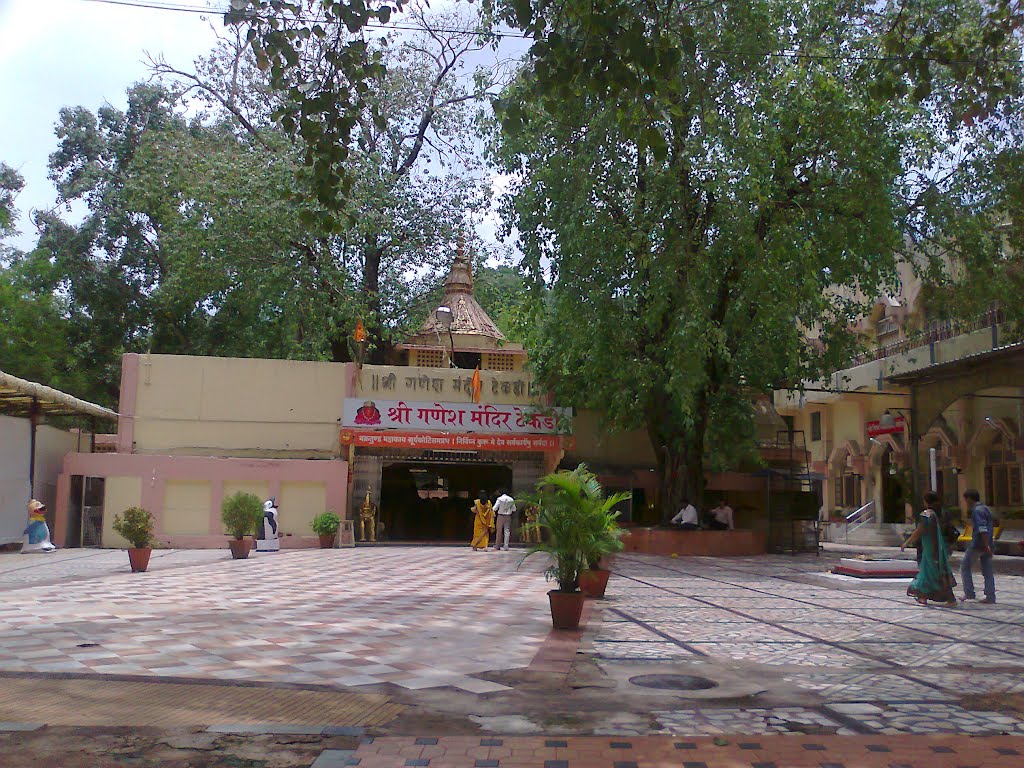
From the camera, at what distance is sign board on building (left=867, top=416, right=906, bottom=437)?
27275mm

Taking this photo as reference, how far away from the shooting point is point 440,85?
101 ft

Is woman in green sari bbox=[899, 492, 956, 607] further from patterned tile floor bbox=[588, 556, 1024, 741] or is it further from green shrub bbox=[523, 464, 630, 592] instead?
green shrub bbox=[523, 464, 630, 592]

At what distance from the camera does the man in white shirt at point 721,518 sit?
2286 cm

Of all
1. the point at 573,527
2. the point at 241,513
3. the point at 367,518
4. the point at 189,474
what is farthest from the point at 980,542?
the point at 189,474

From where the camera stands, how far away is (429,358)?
28.6 metres

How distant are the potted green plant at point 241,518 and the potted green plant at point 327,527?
3.20 m

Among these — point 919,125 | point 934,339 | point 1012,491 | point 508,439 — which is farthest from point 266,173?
point 1012,491

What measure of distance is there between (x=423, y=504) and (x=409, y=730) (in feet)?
81.7

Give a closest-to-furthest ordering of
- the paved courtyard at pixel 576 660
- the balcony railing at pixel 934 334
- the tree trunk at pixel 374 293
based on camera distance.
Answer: the paved courtyard at pixel 576 660, the balcony railing at pixel 934 334, the tree trunk at pixel 374 293

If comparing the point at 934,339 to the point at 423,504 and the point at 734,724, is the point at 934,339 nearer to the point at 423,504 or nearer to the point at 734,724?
the point at 423,504

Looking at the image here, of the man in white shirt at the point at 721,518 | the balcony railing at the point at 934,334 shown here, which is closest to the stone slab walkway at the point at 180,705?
the man in white shirt at the point at 721,518

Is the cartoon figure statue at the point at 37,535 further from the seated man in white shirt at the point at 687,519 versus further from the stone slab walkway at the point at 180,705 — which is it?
the stone slab walkway at the point at 180,705

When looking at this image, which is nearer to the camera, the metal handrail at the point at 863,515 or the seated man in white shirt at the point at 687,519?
the seated man in white shirt at the point at 687,519

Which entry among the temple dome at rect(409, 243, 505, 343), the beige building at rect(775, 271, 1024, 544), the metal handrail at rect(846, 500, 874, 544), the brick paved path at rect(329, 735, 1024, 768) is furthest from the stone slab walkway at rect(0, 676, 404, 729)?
the metal handrail at rect(846, 500, 874, 544)
